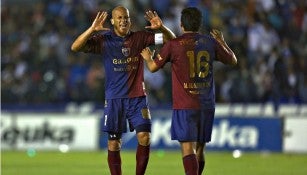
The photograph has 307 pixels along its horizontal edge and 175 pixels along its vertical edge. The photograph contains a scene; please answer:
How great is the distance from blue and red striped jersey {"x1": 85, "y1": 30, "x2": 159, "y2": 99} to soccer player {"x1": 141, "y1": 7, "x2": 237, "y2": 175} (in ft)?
3.08

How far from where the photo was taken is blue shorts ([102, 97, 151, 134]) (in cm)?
1302

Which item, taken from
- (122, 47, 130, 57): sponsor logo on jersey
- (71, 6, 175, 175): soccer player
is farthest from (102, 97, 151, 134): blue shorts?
(122, 47, 130, 57): sponsor logo on jersey

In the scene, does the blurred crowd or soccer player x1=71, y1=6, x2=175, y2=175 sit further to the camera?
the blurred crowd

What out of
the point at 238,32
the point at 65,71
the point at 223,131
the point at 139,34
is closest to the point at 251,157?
the point at 223,131

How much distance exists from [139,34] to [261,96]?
372 inches

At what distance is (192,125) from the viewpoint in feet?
39.1

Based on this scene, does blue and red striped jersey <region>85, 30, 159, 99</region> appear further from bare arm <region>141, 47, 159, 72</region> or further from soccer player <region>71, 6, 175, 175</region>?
bare arm <region>141, 47, 159, 72</region>

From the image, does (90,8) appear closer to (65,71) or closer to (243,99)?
(65,71)

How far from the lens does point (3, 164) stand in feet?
60.6

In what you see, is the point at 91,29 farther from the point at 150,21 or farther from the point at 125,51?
the point at 150,21

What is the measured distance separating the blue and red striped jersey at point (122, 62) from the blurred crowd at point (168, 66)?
30.8 ft

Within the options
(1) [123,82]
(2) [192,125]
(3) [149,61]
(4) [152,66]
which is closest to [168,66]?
(1) [123,82]

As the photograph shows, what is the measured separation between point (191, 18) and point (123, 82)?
1.61 m

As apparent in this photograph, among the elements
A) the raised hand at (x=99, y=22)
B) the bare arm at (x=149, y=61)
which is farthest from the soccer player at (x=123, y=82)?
the bare arm at (x=149, y=61)
